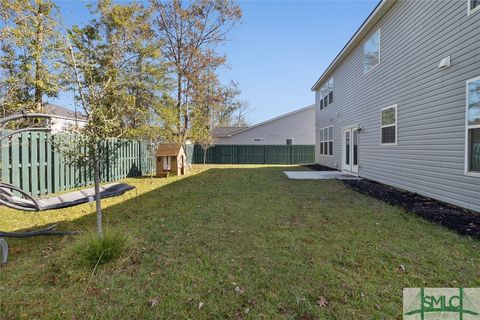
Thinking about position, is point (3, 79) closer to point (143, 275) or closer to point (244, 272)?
point (143, 275)

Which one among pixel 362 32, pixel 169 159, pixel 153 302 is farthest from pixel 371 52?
pixel 153 302

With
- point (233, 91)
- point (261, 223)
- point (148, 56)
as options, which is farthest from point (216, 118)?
point (261, 223)

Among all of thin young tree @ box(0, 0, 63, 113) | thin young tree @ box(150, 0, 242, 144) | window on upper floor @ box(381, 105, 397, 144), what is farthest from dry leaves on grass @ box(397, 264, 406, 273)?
thin young tree @ box(150, 0, 242, 144)

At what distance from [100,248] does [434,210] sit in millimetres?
5459

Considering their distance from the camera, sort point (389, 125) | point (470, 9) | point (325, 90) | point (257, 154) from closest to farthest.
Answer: point (470, 9), point (389, 125), point (325, 90), point (257, 154)

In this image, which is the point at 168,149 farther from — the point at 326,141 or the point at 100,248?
the point at 100,248

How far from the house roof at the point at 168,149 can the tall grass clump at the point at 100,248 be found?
9335mm

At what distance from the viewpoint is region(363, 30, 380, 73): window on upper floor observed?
8789 millimetres

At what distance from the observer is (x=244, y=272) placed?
269 centimetres

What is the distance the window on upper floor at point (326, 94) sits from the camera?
1468 centimetres

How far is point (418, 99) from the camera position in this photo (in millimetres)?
6426

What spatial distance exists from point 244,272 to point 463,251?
2545 millimetres

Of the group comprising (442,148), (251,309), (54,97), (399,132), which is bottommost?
(251,309)

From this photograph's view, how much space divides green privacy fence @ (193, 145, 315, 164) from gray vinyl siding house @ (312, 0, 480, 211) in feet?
38.2
